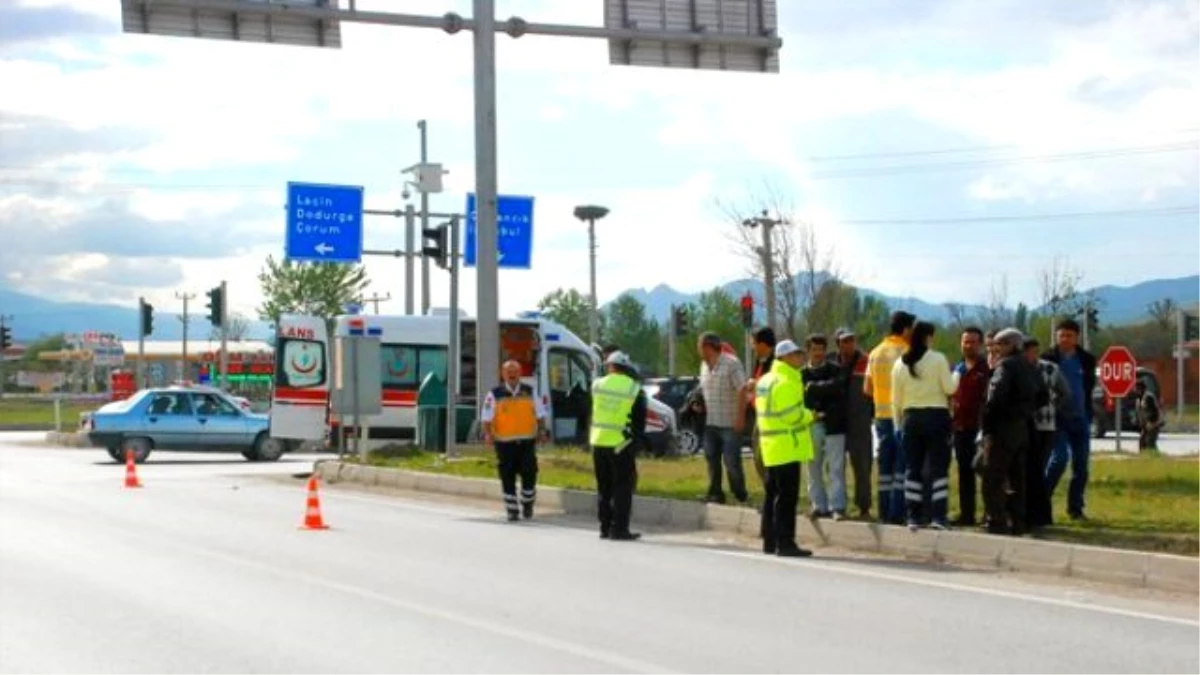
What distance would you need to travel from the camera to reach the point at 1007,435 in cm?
1412

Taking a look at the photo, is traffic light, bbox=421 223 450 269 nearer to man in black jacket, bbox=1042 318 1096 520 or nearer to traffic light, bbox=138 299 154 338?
man in black jacket, bbox=1042 318 1096 520

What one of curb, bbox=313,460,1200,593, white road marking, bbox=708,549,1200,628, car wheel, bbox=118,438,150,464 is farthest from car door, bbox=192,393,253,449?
white road marking, bbox=708,549,1200,628

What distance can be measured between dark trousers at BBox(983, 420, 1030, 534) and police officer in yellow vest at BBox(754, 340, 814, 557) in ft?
4.93

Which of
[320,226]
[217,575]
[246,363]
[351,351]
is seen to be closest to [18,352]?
[246,363]

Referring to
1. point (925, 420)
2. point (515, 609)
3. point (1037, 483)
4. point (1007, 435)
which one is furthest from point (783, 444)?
point (515, 609)

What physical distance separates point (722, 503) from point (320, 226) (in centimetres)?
2162

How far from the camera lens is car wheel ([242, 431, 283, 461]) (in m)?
34.0

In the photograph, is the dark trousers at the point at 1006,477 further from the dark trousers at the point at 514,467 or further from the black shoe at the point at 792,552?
the dark trousers at the point at 514,467

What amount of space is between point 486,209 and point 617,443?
783cm

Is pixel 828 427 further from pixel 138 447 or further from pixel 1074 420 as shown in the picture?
pixel 138 447

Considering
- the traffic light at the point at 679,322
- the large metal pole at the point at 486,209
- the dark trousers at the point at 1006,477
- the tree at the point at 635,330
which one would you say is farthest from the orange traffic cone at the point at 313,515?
the tree at the point at 635,330

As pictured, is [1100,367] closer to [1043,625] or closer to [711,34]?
[711,34]

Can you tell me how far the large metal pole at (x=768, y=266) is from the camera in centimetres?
4392

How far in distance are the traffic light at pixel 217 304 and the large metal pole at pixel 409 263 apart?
5.74 metres
